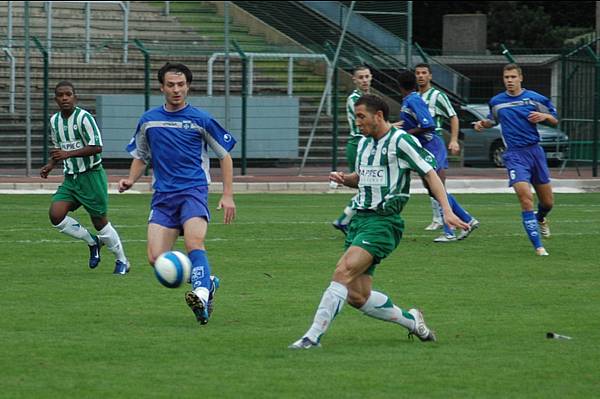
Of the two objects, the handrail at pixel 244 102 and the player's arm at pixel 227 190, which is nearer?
the player's arm at pixel 227 190

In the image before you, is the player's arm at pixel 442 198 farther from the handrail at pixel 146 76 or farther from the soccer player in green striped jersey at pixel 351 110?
the handrail at pixel 146 76

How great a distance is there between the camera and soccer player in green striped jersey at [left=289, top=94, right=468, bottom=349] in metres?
8.59

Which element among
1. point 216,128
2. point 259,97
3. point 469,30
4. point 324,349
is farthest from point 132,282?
point 469,30

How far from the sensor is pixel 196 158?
10.1 m

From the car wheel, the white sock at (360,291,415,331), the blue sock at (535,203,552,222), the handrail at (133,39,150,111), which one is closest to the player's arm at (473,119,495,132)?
the blue sock at (535,203,552,222)

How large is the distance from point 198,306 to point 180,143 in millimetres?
1293

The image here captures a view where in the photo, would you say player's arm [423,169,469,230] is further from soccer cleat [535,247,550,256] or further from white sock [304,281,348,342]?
soccer cleat [535,247,550,256]

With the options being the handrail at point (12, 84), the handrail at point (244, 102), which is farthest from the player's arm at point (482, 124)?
the handrail at point (12, 84)

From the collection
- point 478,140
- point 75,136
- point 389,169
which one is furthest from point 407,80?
point 478,140

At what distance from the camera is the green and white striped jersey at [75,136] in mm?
13164

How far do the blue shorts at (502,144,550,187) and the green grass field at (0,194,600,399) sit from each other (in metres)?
0.85

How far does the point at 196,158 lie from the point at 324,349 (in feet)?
6.96

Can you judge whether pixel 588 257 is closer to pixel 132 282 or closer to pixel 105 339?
pixel 132 282

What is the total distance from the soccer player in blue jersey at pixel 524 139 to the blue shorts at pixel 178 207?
17.8ft
